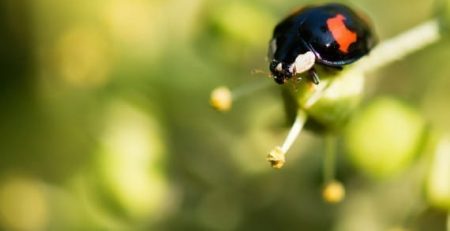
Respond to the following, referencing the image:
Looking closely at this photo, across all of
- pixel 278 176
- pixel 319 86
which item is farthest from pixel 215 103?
pixel 278 176

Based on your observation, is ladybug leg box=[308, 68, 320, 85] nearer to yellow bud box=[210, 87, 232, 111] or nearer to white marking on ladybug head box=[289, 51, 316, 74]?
white marking on ladybug head box=[289, 51, 316, 74]

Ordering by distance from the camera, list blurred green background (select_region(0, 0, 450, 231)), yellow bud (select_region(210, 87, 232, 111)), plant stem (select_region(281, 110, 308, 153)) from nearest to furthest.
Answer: plant stem (select_region(281, 110, 308, 153)), yellow bud (select_region(210, 87, 232, 111)), blurred green background (select_region(0, 0, 450, 231))

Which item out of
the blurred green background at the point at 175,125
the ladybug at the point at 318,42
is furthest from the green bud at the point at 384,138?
the ladybug at the point at 318,42

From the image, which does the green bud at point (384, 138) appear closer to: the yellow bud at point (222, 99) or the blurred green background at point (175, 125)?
the blurred green background at point (175, 125)

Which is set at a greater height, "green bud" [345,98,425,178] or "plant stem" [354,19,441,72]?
"plant stem" [354,19,441,72]

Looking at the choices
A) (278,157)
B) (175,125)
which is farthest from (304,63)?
(175,125)

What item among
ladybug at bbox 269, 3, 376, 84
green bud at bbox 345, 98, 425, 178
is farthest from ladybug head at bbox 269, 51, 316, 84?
green bud at bbox 345, 98, 425, 178

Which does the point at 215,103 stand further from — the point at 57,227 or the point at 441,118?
the point at 57,227

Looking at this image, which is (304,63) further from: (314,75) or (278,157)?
(278,157)
